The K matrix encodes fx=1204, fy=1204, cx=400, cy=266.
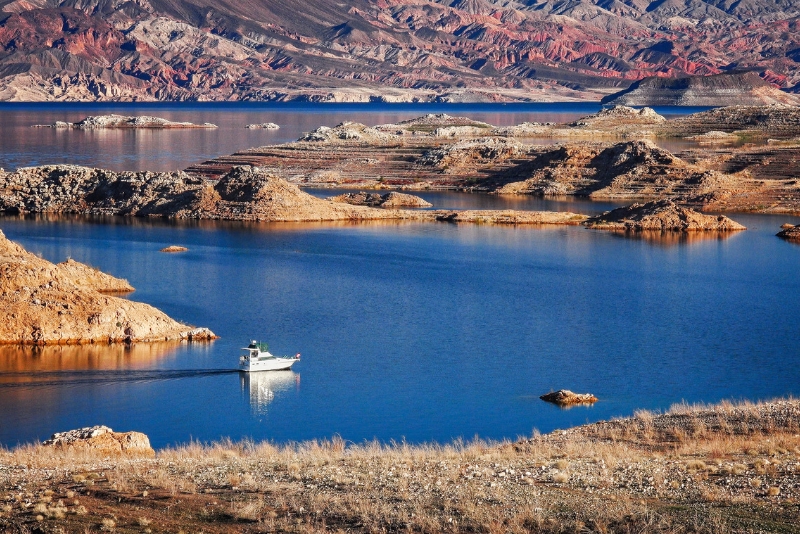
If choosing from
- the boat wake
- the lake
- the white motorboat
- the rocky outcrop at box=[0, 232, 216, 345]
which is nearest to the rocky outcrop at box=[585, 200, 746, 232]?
the lake

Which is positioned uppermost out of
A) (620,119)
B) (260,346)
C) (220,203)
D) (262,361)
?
(620,119)

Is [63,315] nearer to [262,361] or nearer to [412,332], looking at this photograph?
[262,361]

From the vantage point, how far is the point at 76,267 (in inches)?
1821

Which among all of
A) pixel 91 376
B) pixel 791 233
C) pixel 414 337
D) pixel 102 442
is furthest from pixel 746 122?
pixel 102 442

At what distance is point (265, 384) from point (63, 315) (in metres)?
8.58

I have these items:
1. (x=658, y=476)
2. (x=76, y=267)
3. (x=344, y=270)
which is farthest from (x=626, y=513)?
(x=344, y=270)

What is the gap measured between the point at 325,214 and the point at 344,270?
23.5 metres

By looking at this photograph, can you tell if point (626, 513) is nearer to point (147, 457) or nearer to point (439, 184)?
point (147, 457)

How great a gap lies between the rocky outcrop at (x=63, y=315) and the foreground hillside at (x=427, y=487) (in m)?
12.9

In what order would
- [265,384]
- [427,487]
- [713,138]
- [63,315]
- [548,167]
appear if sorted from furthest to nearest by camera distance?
1. [713,138]
2. [548,167]
3. [63,315]
4. [265,384]
5. [427,487]

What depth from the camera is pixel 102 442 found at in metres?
26.8

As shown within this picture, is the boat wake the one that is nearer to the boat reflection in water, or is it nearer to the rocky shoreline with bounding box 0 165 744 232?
the boat reflection in water

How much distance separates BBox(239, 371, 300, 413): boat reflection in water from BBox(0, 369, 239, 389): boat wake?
31.4 inches

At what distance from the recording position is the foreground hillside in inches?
758
